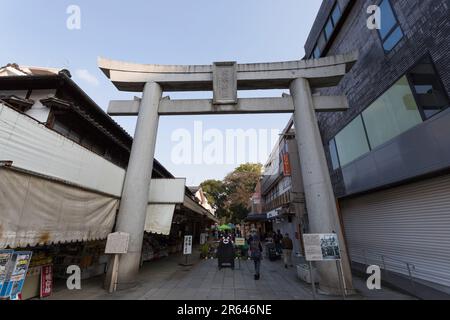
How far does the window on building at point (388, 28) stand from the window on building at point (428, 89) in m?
1.71

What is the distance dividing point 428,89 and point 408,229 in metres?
5.07

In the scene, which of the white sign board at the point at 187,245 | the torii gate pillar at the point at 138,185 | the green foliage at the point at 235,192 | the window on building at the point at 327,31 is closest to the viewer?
the torii gate pillar at the point at 138,185

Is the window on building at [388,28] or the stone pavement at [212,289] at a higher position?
the window on building at [388,28]

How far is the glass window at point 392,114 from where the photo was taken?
22.9ft

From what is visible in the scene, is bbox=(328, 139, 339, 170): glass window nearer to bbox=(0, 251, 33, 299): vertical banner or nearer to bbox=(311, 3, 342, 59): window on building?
bbox=(311, 3, 342, 59): window on building

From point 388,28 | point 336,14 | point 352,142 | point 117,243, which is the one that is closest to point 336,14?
point 336,14

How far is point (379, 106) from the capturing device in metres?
8.56

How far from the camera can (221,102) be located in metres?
9.13

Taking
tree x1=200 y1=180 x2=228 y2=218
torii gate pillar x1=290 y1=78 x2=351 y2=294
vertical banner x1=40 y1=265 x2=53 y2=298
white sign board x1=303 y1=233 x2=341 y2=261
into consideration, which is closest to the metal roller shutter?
torii gate pillar x1=290 y1=78 x2=351 y2=294

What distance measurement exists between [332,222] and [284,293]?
9.61 feet

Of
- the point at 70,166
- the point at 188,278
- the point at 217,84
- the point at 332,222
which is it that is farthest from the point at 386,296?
the point at 70,166

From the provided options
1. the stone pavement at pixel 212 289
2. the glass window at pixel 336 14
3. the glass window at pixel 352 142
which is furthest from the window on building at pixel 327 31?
the stone pavement at pixel 212 289

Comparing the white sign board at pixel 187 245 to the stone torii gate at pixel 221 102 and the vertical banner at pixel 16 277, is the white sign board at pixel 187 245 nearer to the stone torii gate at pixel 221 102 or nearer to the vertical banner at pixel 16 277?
the stone torii gate at pixel 221 102

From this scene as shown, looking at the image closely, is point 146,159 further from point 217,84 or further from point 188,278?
point 188,278
